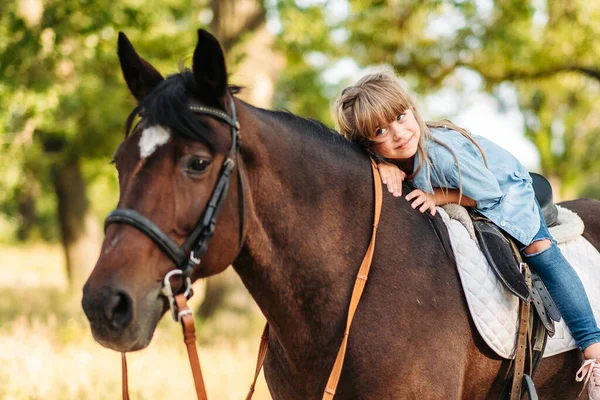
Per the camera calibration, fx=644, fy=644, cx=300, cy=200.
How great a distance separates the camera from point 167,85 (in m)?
2.47

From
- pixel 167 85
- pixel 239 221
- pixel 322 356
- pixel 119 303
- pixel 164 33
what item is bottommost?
pixel 322 356

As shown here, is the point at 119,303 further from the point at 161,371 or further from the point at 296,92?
the point at 296,92

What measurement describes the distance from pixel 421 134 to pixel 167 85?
48.9 inches

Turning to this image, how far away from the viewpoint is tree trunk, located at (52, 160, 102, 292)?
1437 centimetres

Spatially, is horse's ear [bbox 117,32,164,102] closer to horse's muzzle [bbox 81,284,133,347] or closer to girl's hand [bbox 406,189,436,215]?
horse's muzzle [bbox 81,284,133,347]

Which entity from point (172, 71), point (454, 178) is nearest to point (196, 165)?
point (454, 178)

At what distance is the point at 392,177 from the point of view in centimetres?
301

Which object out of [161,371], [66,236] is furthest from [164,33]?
[161,371]

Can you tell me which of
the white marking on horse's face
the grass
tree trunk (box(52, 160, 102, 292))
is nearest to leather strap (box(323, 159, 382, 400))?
the white marking on horse's face

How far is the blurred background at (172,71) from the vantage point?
286 inches

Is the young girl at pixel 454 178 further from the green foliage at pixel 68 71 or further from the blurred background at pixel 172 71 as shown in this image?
the green foliage at pixel 68 71

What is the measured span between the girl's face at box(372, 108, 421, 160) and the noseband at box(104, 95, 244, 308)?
32.9 inches

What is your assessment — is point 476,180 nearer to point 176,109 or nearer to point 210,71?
point 210,71

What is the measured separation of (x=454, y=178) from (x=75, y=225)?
13.0 meters
